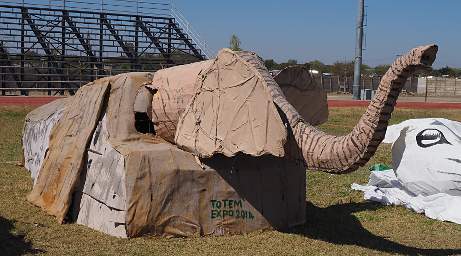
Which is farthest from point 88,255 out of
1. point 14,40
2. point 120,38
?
point 120,38

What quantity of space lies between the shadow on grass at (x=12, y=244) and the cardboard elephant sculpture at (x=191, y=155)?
893 millimetres

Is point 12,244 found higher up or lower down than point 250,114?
lower down

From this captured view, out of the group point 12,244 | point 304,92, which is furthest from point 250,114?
point 12,244

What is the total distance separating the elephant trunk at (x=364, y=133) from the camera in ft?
18.4

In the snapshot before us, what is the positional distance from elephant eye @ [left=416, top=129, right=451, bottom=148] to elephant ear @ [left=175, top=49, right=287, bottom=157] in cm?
411

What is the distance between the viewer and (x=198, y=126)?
7.84 meters

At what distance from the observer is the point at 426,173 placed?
33.6 feet

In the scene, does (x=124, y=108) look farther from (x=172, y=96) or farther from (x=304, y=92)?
(x=304, y=92)

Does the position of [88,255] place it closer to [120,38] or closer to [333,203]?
[333,203]

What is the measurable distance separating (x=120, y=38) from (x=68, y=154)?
992 inches

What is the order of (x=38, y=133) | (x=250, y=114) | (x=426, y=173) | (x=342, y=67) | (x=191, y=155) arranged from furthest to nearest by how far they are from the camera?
(x=342, y=67) < (x=38, y=133) < (x=426, y=173) < (x=191, y=155) < (x=250, y=114)

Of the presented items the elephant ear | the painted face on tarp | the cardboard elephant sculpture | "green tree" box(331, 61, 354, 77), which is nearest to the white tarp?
the painted face on tarp

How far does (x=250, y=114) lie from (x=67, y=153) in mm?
3077

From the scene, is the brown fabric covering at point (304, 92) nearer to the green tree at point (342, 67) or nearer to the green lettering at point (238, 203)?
the green lettering at point (238, 203)
